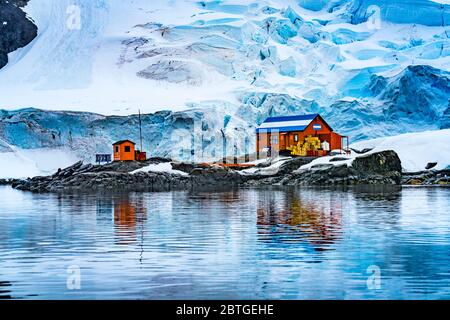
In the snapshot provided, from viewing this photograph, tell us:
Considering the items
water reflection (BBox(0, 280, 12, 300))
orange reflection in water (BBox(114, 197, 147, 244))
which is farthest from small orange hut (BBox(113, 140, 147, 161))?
water reflection (BBox(0, 280, 12, 300))

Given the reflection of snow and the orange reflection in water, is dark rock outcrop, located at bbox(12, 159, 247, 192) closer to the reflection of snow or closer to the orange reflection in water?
the reflection of snow

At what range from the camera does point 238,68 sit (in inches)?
1018

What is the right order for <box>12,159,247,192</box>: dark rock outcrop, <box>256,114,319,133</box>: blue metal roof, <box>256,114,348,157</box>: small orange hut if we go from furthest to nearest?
<box>256,114,319,133</box>: blue metal roof < <box>256,114,348,157</box>: small orange hut < <box>12,159,247,192</box>: dark rock outcrop

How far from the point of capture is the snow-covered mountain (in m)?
24.1

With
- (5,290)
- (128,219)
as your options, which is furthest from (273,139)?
(5,290)

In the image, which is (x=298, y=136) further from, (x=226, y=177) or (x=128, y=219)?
(x=128, y=219)

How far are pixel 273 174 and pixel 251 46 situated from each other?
6192 millimetres

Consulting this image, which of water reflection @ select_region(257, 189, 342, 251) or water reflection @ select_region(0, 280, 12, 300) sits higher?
water reflection @ select_region(257, 189, 342, 251)

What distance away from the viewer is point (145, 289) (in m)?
3.87

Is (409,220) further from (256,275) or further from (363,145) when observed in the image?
(363,145)

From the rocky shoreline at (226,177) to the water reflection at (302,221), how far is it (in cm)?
691

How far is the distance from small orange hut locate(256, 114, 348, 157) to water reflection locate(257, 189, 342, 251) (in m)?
10.4
